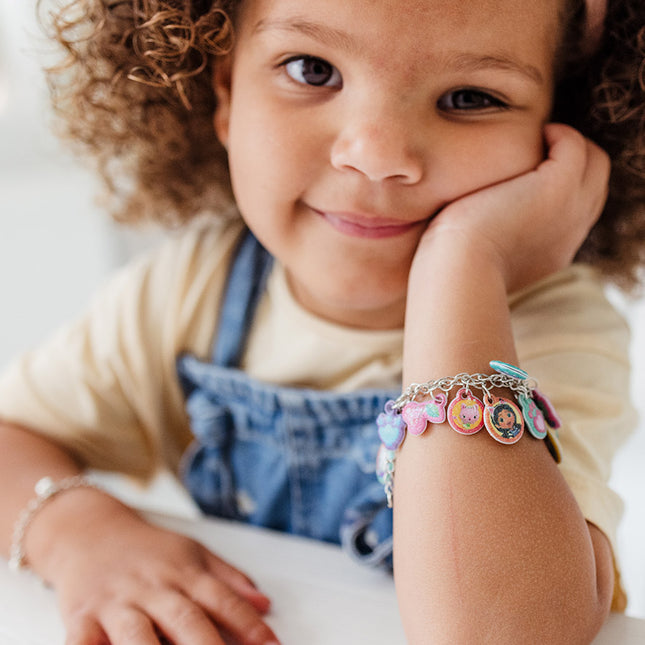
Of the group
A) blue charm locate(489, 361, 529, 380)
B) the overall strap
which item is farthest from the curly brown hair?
blue charm locate(489, 361, 529, 380)

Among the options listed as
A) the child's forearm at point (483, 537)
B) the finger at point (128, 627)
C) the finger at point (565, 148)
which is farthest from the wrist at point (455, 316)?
the finger at point (128, 627)

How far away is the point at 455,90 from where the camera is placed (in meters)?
0.54

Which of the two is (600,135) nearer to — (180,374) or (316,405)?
(316,405)

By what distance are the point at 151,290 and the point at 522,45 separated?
1.46 ft

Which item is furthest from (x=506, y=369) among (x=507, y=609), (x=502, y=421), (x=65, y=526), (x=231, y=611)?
(x=65, y=526)

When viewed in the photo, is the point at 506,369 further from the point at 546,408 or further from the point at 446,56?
the point at 446,56

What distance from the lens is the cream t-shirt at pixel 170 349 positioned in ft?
2.22

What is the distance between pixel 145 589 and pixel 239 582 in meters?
0.06

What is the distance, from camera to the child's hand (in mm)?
500

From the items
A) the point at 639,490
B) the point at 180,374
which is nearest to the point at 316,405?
the point at 180,374

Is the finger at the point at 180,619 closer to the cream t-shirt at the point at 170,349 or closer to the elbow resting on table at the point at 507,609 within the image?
the elbow resting on table at the point at 507,609

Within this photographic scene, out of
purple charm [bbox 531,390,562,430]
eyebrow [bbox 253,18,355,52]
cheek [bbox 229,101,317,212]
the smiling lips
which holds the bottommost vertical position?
purple charm [bbox 531,390,562,430]

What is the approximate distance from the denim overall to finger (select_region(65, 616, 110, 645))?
0.79ft

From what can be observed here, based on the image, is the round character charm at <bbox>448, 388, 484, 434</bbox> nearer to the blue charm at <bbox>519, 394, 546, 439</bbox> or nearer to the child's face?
the blue charm at <bbox>519, 394, 546, 439</bbox>
